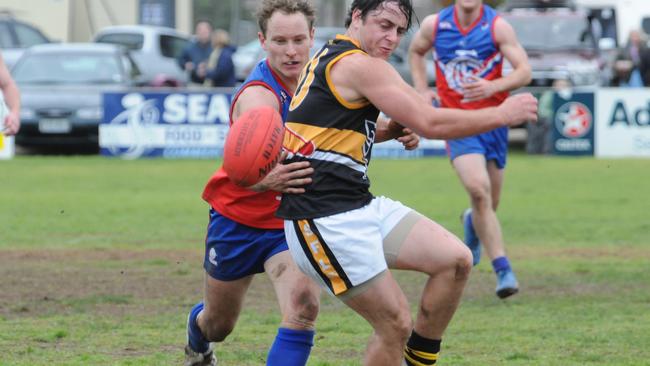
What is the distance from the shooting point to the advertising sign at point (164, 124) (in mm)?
20750

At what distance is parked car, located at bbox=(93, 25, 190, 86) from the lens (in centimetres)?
2703

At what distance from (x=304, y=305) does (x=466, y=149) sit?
12.2ft

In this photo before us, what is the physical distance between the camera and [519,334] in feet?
25.3

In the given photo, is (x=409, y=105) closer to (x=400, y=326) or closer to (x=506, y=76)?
(x=400, y=326)

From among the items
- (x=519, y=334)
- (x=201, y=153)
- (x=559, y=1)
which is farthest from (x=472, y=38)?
(x=559, y=1)

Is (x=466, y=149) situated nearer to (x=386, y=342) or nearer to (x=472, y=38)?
(x=472, y=38)

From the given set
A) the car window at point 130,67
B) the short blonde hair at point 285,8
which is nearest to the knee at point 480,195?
the short blonde hair at point 285,8

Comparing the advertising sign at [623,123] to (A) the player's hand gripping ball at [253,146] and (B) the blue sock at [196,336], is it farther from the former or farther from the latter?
(A) the player's hand gripping ball at [253,146]

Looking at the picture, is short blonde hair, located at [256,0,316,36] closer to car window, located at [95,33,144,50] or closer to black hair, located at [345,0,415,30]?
black hair, located at [345,0,415,30]

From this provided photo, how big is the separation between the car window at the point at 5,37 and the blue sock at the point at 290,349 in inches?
894

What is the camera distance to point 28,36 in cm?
2780

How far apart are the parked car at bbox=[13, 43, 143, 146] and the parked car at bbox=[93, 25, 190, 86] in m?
3.67

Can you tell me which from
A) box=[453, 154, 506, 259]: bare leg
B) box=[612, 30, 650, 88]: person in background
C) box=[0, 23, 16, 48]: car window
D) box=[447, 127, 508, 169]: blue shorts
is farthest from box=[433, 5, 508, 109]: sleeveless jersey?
box=[0, 23, 16, 48]: car window

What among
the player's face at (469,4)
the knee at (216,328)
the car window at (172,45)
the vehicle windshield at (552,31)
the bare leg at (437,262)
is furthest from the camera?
the car window at (172,45)
